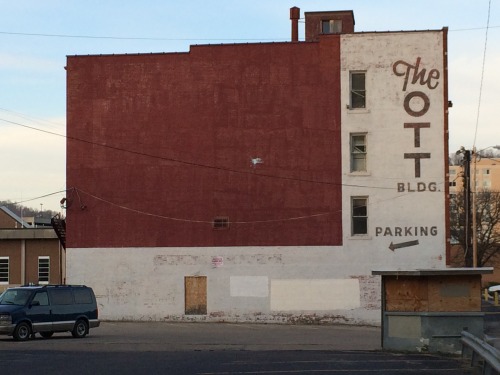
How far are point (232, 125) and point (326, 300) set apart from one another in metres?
10.0

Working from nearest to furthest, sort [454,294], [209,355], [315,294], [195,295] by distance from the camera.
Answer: [209,355], [454,294], [315,294], [195,295]

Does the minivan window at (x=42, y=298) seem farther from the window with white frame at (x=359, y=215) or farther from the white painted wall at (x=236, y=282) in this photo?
the window with white frame at (x=359, y=215)

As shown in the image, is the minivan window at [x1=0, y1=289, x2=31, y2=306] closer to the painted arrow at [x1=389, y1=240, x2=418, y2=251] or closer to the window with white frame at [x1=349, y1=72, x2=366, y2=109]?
the painted arrow at [x1=389, y1=240, x2=418, y2=251]

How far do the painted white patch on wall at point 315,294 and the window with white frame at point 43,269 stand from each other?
23635 mm

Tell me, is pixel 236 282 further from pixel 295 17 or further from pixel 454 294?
pixel 454 294

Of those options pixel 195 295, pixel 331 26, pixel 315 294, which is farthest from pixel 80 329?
pixel 331 26

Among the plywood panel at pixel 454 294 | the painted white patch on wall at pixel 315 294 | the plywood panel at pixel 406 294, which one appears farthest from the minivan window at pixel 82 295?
the plywood panel at pixel 454 294

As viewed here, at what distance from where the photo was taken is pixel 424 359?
2206 centimetres

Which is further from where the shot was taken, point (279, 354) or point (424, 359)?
point (279, 354)

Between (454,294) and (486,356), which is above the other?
(454,294)

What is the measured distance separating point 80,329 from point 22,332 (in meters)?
2.88

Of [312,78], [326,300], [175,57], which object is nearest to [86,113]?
[175,57]

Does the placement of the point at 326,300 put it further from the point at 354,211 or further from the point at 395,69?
the point at 395,69

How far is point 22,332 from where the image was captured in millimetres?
31500
